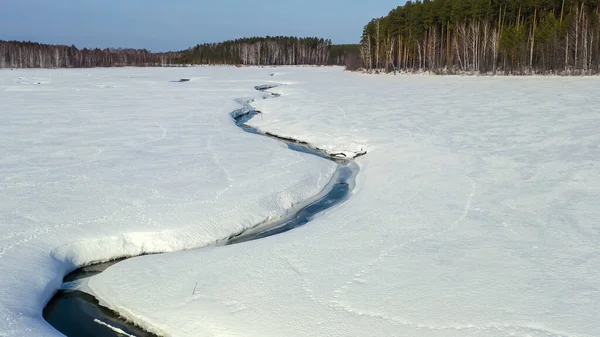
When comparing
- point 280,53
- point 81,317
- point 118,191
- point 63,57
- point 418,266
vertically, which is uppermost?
point 280,53

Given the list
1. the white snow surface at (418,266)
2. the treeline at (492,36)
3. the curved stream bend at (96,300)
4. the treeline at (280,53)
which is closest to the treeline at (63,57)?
the treeline at (280,53)

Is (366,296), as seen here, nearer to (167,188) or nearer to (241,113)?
(167,188)

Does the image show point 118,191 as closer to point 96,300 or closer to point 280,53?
point 96,300

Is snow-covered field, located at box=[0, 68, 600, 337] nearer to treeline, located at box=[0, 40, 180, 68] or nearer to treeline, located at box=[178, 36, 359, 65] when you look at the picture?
treeline, located at box=[0, 40, 180, 68]

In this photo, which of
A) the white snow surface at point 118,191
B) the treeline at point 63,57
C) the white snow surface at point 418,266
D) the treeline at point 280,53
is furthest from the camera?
the treeline at point 280,53

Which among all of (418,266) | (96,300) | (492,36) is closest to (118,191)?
(96,300)

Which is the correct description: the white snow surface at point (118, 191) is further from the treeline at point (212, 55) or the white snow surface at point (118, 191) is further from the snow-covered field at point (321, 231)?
the treeline at point (212, 55)
